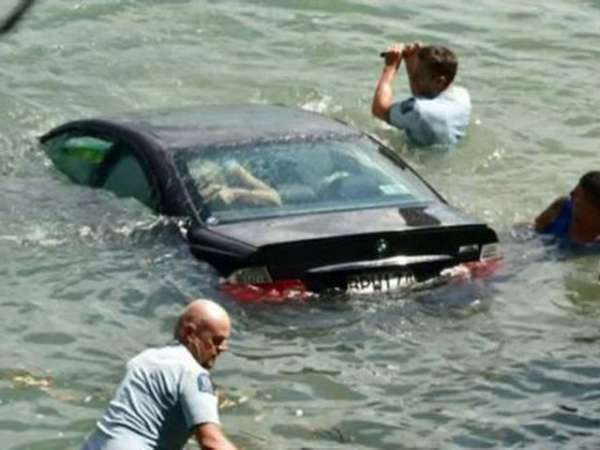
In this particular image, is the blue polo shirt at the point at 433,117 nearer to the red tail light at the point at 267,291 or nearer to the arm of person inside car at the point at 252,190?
the arm of person inside car at the point at 252,190

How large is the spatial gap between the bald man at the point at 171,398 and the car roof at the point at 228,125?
4.32 m

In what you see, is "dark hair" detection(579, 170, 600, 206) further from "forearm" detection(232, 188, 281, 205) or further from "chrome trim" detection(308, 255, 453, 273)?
"forearm" detection(232, 188, 281, 205)

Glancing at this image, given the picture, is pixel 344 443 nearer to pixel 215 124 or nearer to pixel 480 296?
pixel 480 296

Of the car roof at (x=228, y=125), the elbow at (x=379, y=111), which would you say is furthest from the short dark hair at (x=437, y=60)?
the car roof at (x=228, y=125)

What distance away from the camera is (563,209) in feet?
41.8

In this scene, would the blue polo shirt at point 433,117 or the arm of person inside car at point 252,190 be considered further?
the blue polo shirt at point 433,117

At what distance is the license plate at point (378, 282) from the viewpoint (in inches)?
428

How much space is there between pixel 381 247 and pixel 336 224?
0.33 metres

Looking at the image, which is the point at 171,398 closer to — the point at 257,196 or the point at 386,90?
the point at 257,196

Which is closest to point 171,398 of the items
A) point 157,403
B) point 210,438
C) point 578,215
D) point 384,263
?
point 157,403

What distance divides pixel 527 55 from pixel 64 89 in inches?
216

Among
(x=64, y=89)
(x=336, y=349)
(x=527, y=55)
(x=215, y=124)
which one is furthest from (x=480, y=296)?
(x=527, y=55)

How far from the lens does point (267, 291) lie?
1068 cm

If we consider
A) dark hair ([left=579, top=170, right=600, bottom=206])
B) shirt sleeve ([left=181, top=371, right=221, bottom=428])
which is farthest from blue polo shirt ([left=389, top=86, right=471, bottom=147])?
shirt sleeve ([left=181, top=371, right=221, bottom=428])
